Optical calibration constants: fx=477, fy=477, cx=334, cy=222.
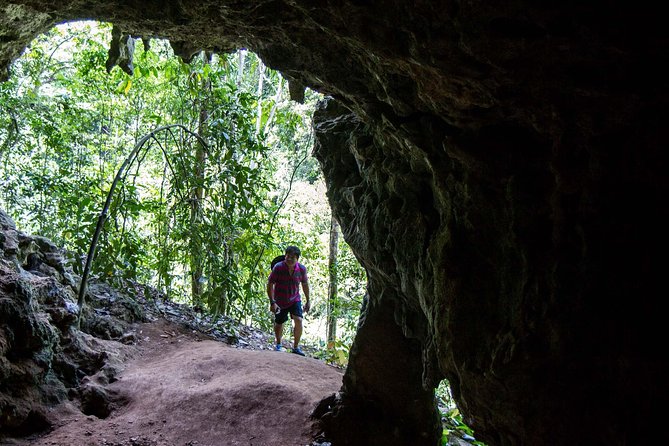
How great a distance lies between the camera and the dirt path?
4852 millimetres

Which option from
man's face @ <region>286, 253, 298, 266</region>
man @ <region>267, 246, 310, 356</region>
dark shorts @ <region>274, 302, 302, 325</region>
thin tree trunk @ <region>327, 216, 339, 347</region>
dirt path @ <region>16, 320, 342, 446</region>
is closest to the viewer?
dirt path @ <region>16, 320, 342, 446</region>

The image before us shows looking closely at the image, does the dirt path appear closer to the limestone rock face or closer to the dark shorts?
the dark shorts

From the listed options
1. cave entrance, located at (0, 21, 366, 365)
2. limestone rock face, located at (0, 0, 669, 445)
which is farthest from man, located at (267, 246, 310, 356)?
limestone rock face, located at (0, 0, 669, 445)

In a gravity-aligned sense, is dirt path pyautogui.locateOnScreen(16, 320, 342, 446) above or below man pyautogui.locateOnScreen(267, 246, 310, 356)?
below

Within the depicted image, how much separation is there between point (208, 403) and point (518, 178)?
427 centimetres

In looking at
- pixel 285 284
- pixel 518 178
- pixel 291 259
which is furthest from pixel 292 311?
pixel 518 178

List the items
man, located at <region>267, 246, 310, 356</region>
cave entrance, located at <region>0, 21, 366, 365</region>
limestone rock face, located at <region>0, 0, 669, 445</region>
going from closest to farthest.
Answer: limestone rock face, located at <region>0, 0, 669, 445</region> → cave entrance, located at <region>0, 21, 366, 365</region> → man, located at <region>267, 246, 310, 356</region>

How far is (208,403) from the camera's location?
5391mm

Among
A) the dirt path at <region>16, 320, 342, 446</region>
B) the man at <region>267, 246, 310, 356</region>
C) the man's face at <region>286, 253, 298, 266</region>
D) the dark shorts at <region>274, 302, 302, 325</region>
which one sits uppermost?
the man's face at <region>286, 253, 298, 266</region>

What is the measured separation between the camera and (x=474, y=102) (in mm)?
2674

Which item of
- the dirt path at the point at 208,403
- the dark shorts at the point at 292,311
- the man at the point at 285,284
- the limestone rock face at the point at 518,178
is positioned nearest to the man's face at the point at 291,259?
the man at the point at 285,284

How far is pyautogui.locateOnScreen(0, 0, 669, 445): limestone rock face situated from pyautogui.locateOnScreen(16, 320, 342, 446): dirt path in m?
1.98

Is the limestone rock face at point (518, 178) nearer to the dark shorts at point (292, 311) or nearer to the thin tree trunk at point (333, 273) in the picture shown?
the dark shorts at point (292, 311)

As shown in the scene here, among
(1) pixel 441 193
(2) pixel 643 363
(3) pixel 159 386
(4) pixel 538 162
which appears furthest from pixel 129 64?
(2) pixel 643 363
